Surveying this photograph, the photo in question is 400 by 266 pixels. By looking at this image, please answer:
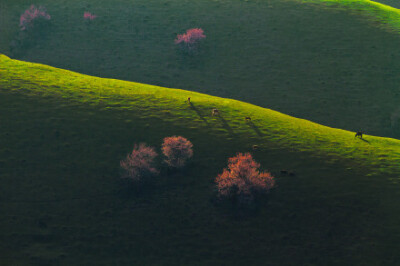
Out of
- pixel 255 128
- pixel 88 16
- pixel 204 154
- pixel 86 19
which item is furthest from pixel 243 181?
pixel 88 16

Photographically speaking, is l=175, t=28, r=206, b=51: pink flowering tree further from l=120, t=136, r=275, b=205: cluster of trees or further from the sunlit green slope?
l=120, t=136, r=275, b=205: cluster of trees

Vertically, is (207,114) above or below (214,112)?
below

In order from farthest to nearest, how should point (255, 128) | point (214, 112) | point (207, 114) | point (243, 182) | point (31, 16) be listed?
1. point (31, 16)
2. point (214, 112)
3. point (207, 114)
4. point (255, 128)
5. point (243, 182)

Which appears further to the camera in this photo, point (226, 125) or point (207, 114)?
point (207, 114)

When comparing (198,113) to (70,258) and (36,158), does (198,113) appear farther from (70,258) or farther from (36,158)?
(70,258)

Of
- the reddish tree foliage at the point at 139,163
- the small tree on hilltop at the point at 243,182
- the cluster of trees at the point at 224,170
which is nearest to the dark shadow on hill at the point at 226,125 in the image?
the cluster of trees at the point at 224,170

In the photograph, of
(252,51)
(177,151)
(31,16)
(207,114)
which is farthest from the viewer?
(31,16)

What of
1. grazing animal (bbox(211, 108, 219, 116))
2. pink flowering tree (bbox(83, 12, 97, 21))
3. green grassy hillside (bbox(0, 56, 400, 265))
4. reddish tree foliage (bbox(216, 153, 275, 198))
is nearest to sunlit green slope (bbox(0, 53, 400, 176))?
green grassy hillside (bbox(0, 56, 400, 265))

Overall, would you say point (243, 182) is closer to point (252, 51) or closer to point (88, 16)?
point (252, 51)
